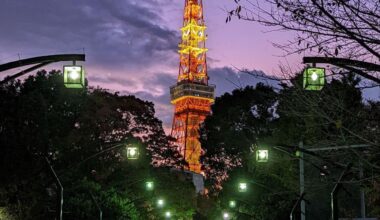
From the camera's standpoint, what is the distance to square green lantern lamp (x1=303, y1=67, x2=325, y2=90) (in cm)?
1050

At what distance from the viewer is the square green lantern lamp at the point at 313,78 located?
1050 centimetres

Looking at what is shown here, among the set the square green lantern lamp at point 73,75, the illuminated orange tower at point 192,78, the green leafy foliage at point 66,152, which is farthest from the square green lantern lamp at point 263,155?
the illuminated orange tower at point 192,78

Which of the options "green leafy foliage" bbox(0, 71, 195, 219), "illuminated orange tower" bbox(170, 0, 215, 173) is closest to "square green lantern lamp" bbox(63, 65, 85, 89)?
"green leafy foliage" bbox(0, 71, 195, 219)

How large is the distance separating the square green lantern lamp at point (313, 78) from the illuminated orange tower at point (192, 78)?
7617cm

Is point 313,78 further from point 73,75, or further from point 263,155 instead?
point 263,155

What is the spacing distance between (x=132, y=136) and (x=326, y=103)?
32.5m

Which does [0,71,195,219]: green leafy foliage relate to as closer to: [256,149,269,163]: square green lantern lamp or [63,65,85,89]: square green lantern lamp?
[256,149,269,163]: square green lantern lamp

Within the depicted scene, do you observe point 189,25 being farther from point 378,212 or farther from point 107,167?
point 378,212

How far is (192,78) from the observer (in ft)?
303

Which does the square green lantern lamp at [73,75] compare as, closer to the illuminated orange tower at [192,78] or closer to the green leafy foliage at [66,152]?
the green leafy foliage at [66,152]

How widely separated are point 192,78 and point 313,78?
81984mm

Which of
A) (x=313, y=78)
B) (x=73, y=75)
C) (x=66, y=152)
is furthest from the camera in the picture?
(x=66, y=152)

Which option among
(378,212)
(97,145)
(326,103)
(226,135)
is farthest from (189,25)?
(326,103)

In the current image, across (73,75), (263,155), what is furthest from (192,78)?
(73,75)
